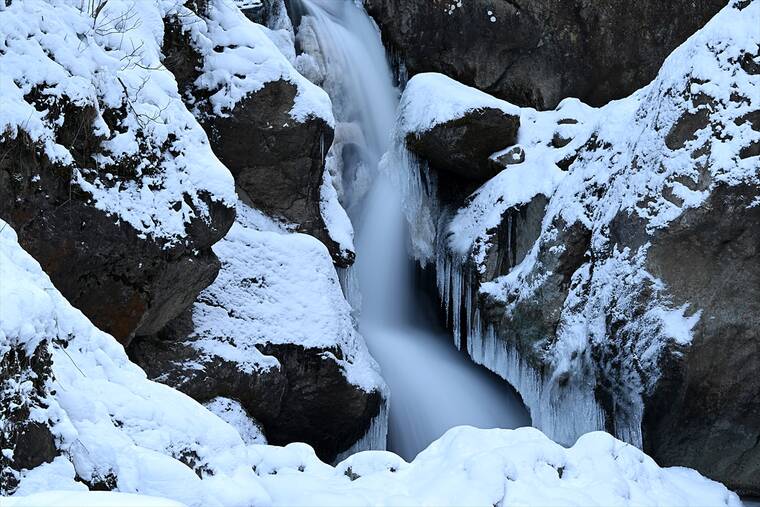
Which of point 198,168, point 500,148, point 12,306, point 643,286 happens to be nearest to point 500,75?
point 500,148

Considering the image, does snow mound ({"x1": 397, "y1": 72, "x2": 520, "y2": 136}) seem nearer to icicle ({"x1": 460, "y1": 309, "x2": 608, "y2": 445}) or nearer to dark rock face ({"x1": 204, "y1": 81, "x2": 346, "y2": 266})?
dark rock face ({"x1": 204, "y1": 81, "x2": 346, "y2": 266})

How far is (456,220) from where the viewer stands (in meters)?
9.62

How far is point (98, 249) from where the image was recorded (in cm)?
517

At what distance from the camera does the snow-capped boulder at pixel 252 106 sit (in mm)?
7797

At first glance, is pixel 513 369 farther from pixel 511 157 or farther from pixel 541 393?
pixel 511 157

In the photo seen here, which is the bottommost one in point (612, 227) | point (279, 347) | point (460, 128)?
point (279, 347)

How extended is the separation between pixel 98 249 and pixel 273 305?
7.48ft

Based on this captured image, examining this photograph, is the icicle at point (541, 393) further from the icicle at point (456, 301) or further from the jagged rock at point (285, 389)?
the jagged rock at point (285, 389)

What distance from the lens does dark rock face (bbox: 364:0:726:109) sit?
12062 mm

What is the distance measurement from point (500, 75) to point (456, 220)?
3.37 meters

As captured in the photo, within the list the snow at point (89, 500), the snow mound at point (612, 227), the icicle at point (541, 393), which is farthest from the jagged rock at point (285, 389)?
the snow at point (89, 500)

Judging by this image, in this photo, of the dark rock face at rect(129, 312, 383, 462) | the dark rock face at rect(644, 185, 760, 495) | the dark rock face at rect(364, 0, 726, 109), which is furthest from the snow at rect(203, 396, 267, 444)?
the dark rock face at rect(364, 0, 726, 109)

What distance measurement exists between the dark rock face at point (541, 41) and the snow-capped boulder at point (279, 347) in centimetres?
521

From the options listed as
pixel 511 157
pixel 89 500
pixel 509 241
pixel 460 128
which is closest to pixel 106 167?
pixel 89 500
